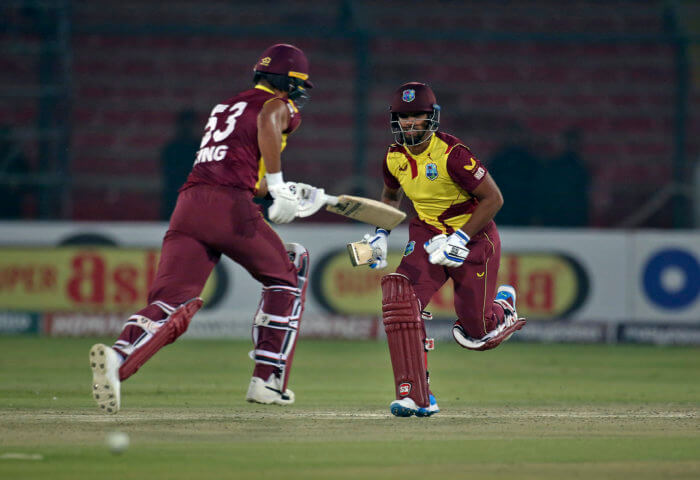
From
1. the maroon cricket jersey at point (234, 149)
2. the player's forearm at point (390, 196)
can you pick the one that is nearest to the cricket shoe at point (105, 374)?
A: the maroon cricket jersey at point (234, 149)

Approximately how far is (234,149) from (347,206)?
0.74 metres

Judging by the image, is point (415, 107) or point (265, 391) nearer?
point (415, 107)

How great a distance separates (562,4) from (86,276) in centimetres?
833

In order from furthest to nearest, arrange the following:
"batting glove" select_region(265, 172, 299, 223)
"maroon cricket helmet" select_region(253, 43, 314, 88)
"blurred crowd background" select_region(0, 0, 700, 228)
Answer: "blurred crowd background" select_region(0, 0, 700, 228)
"maroon cricket helmet" select_region(253, 43, 314, 88)
"batting glove" select_region(265, 172, 299, 223)

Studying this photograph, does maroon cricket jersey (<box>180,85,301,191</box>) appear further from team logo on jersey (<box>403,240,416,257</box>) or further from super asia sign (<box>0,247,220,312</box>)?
super asia sign (<box>0,247,220,312</box>)

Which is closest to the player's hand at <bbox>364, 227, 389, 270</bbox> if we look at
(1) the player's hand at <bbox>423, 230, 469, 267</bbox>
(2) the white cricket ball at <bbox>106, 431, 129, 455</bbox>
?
(1) the player's hand at <bbox>423, 230, 469, 267</bbox>

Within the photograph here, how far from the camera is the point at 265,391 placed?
707 centimetres

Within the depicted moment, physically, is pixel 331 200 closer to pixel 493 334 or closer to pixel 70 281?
pixel 493 334

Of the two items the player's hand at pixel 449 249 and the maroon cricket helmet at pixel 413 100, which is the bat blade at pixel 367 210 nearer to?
the player's hand at pixel 449 249

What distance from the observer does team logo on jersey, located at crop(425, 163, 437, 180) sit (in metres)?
7.03

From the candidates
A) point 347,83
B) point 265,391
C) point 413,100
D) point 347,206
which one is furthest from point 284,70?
point 347,83

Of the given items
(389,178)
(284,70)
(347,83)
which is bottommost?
(389,178)

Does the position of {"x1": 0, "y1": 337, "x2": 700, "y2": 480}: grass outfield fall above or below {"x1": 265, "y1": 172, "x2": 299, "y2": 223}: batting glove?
below

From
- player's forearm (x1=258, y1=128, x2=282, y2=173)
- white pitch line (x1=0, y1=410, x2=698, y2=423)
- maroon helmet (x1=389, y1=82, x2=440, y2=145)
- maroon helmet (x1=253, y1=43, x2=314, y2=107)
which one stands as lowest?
white pitch line (x1=0, y1=410, x2=698, y2=423)
